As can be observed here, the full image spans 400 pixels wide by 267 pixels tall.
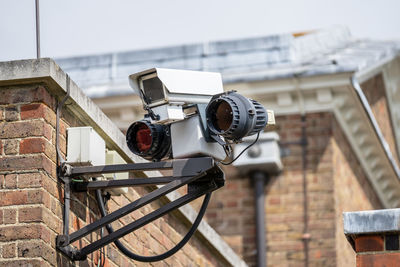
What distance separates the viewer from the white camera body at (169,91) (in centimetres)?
659

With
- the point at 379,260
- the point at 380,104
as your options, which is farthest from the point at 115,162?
the point at 380,104

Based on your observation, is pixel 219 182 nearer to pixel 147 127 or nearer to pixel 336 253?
pixel 147 127

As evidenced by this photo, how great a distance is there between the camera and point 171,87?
6.59 metres

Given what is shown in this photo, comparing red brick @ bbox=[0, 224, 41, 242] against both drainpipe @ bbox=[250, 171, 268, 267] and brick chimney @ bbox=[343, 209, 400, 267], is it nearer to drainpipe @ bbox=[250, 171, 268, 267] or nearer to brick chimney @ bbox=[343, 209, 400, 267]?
brick chimney @ bbox=[343, 209, 400, 267]

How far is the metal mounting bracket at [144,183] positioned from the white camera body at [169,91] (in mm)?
277

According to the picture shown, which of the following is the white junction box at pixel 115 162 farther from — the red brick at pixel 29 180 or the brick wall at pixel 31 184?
the red brick at pixel 29 180

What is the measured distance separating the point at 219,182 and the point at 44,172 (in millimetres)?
984

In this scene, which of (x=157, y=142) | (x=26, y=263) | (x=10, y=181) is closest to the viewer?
(x=26, y=263)

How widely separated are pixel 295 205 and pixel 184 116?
25.8 feet

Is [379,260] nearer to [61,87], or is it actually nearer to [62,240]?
[62,240]

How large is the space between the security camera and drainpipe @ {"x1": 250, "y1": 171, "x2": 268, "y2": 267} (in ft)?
24.3

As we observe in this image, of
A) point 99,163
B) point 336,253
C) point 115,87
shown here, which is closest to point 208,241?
point 99,163

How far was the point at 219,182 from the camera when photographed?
672cm

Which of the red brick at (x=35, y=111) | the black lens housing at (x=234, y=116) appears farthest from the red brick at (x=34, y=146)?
the black lens housing at (x=234, y=116)
